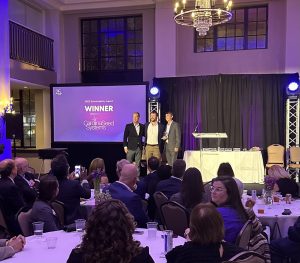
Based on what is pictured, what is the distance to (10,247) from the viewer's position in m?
2.44

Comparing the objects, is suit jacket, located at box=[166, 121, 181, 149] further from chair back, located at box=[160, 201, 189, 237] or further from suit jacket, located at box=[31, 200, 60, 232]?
suit jacket, located at box=[31, 200, 60, 232]

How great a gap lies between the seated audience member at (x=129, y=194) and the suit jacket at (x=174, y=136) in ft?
17.2

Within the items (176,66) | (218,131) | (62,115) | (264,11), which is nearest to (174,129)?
(218,131)

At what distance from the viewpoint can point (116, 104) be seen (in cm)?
1018

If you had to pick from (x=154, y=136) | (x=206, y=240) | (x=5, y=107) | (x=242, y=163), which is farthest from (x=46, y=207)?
(x=5, y=107)

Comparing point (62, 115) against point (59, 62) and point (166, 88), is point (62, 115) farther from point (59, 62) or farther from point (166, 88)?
point (166, 88)

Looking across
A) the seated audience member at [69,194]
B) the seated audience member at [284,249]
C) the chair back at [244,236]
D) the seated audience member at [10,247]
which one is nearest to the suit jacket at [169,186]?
the seated audience member at [69,194]

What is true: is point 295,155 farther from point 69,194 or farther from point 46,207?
point 46,207

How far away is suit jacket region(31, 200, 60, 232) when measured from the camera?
10.3 feet

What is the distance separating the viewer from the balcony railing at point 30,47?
966cm

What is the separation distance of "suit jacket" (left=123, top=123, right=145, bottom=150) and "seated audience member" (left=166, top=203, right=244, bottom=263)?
22.8ft

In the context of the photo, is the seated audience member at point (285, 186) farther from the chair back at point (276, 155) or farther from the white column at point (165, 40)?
the white column at point (165, 40)

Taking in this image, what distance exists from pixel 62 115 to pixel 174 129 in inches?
133

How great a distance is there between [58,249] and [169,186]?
188 cm
